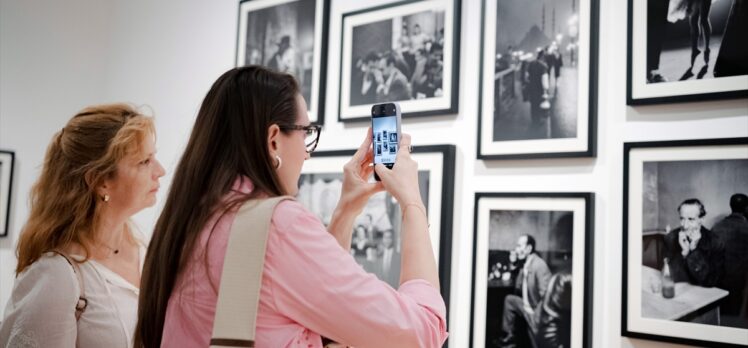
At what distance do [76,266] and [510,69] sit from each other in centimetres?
134

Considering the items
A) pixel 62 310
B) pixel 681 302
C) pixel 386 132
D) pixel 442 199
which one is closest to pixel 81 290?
pixel 62 310

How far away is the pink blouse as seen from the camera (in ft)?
3.08

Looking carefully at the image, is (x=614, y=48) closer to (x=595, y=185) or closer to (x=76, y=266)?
(x=595, y=185)

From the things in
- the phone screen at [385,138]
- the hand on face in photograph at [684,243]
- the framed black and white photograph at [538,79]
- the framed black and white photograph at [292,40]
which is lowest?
the hand on face in photograph at [684,243]

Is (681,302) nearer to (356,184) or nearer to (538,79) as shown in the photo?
(538,79)

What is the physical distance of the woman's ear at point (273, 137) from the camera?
108cm

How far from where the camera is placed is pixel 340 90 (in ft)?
7.49

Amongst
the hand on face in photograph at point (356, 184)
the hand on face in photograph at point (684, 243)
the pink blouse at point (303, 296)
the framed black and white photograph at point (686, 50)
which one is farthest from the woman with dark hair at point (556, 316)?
the pink blouse at point (303, 296)

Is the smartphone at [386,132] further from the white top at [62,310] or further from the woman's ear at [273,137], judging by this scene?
the white top at [62,310]

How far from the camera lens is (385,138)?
1.43 metres

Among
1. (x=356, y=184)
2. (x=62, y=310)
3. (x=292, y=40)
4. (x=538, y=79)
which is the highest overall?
(x=292, y=40)

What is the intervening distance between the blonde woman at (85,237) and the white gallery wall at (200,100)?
757mm

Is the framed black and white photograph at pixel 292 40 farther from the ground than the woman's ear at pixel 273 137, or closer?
farther from the ground

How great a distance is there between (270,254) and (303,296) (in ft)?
0.27
